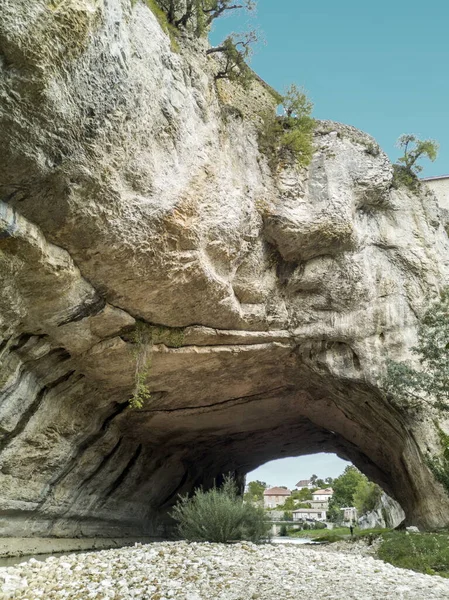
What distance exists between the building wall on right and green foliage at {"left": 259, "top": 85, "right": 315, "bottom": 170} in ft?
31.9

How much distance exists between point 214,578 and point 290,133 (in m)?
9.67

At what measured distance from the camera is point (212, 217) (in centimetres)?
927

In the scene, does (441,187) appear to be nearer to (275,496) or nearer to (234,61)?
(234,61)

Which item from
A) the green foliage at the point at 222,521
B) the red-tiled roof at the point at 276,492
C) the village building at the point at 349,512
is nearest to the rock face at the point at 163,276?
the green foliage at the point at 222,521

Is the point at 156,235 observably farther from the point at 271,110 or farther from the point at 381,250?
the point at 381,250

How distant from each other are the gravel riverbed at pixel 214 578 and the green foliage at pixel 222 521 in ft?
7.37

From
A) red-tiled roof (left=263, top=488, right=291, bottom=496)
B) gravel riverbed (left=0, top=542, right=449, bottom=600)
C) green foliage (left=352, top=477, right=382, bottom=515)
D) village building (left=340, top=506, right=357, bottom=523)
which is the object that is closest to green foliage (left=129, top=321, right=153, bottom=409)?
gravel riverbed (left=0, top=542, right=449, bottom=600)

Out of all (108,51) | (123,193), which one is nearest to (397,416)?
(123,193)

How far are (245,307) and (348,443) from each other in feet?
27.3

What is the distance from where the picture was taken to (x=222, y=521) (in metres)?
10.3

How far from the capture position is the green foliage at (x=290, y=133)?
11.7 m

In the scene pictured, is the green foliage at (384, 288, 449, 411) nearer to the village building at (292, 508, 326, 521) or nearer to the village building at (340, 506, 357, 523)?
the village building at (340, 506, 357, 523)

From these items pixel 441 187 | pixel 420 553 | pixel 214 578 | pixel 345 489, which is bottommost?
pixel 214 578

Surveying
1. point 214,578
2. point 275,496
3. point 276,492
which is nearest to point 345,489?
point 276,492
